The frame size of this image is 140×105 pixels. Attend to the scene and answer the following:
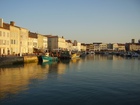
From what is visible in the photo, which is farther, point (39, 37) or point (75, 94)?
point (39, 37)

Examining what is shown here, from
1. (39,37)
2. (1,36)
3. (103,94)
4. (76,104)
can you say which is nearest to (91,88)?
(103,94)

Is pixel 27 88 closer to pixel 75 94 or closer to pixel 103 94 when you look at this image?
pixel 75 94

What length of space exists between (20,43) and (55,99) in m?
52.8

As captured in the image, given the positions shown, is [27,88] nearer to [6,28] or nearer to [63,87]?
[63,87]

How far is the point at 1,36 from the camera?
5647 centimetres

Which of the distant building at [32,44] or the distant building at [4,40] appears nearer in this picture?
the distant building at [4,40]

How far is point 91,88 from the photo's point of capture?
2370cm

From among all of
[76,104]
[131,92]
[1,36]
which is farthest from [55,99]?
[1,36]

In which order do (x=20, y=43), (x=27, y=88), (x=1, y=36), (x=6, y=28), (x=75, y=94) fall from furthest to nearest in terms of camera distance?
(x=20, y=43)
(x=6, y=28)
(x=1, y=36)
(x=27, y=88)
(x=75, y=94)

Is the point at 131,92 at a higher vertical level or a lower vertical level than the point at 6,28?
lower

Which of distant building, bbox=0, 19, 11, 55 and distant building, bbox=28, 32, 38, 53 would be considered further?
distant building, bbox=28, 32, 38, 53

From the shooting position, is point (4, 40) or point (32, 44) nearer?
point (4, 40)

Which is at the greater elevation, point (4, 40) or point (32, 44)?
point (4, 40)

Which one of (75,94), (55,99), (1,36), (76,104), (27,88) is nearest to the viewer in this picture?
(76,104)
